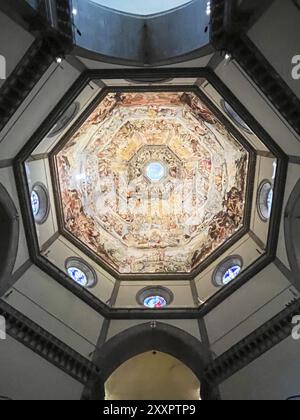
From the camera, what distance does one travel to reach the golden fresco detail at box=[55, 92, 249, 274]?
17953 mm

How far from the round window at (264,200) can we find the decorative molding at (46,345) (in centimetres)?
732

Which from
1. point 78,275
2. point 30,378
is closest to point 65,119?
point 78,275

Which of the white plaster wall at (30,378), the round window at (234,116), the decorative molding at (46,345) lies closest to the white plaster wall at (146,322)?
the decorative molding at (46,345)

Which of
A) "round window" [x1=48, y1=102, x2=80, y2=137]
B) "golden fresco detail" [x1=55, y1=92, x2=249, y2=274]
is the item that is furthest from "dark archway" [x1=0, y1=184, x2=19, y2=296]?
"golden fresco detail" [x1=55, y1=92, x2=249, y2=274]

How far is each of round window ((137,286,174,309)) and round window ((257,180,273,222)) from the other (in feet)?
14.1

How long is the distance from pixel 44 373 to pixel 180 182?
32.8 feet

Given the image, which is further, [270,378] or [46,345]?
[46,345]

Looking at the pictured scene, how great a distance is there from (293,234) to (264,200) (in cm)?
236

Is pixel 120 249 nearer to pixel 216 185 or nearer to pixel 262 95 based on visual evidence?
pixel 216 185

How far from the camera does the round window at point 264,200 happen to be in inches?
636

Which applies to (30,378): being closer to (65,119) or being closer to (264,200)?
(65,119)

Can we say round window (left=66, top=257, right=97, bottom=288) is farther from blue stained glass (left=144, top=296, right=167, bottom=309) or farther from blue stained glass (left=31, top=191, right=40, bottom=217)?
blue stained glass (left=31, top=191, right=40, bottom=217)

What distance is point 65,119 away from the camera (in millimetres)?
15688

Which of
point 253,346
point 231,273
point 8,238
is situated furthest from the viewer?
point 231,273
